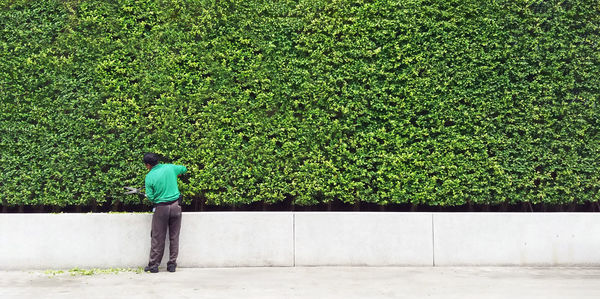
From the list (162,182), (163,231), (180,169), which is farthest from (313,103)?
(163,231)

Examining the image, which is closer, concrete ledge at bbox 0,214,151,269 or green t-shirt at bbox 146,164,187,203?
green t-shirt at bbox 146,164,187,203

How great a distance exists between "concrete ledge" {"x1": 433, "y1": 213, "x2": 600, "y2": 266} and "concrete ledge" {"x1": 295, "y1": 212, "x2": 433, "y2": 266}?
0.28 meters

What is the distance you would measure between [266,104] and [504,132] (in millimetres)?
3692

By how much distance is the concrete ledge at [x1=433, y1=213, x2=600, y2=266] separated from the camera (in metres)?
9.29

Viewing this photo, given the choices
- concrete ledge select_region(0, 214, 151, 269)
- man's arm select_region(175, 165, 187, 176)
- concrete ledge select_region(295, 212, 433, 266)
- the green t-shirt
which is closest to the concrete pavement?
concrete ledge select_region(295, 212, 433, 266)

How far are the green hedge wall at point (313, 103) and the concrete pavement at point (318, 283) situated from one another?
1124 mm

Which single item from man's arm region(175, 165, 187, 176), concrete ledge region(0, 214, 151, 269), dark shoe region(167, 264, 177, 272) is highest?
man's arm region(175, 165, 187, 176)

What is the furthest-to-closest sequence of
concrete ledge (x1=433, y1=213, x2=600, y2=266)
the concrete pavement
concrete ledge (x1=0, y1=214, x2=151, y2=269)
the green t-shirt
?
concrete ledge (x1=433, y1=213, x2=600, y2=266), concrete ledge (x1=0, y1=214, x2=151, y2=269), the green t-shirt, the concrete pavement

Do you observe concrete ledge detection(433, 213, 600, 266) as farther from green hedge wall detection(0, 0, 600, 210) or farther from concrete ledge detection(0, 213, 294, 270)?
concrete ledge detection(0, 213, 294, 270)

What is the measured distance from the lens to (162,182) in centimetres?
888

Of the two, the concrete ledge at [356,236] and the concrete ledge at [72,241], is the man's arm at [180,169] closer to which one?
the concrete ledge at [72,241]

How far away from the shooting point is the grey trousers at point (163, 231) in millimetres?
8953

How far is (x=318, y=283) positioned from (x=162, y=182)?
270 centimetres

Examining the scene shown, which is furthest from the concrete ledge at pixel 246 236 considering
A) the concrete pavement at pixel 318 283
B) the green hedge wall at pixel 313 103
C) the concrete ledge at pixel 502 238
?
the concrete ledge at pixel 502 238
